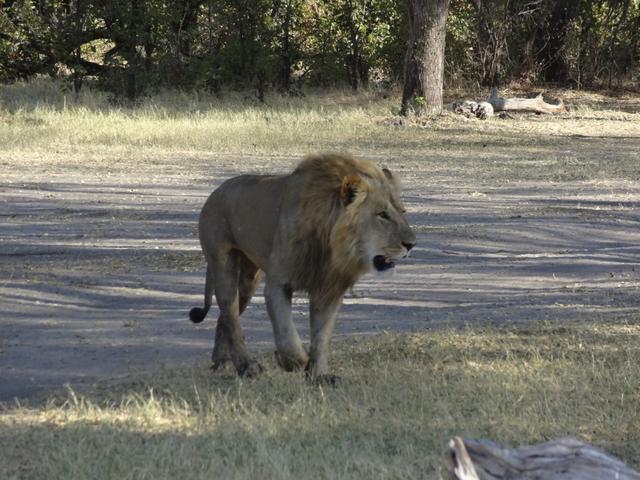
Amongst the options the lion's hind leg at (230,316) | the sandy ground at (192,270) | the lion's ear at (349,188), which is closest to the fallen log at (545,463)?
the lion's ear at (349,188)

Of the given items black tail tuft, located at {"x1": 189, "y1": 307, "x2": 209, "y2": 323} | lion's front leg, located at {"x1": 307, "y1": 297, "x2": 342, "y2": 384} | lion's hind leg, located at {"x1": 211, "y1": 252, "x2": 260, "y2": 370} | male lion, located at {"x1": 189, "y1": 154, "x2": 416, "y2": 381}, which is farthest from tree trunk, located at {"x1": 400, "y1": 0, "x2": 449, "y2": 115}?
lion's front leg, located at {"x1": 307, "y1": 297, "x2": 342, "y2": 384}

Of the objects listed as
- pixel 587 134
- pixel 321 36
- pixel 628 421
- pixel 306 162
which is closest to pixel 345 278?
pixel 306 162

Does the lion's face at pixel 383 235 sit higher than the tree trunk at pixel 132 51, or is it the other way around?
the lion's face at pixel 383 235

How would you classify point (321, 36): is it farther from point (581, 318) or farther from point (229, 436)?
point (229, 436)

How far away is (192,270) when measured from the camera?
1042 cm

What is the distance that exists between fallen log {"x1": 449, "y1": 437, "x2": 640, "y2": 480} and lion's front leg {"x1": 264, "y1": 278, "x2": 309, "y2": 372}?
99.7 inches

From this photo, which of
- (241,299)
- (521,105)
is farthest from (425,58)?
(241,299)

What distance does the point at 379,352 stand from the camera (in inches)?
284

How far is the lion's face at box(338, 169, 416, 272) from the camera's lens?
20.4ft

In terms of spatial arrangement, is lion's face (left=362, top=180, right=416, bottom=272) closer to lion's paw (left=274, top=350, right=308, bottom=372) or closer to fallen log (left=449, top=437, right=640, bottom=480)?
lion's paw (left=274, top=350, right=308, bottom=372)

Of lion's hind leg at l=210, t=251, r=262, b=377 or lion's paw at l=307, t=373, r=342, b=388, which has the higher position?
lion's hind leg at l=210, t=251, r=262, b=377

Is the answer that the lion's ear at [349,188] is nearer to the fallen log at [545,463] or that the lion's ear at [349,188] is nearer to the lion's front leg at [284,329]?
the lion's front leg at [284,329]

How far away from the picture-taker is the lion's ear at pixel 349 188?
6188mm

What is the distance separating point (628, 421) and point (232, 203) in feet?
8.44
